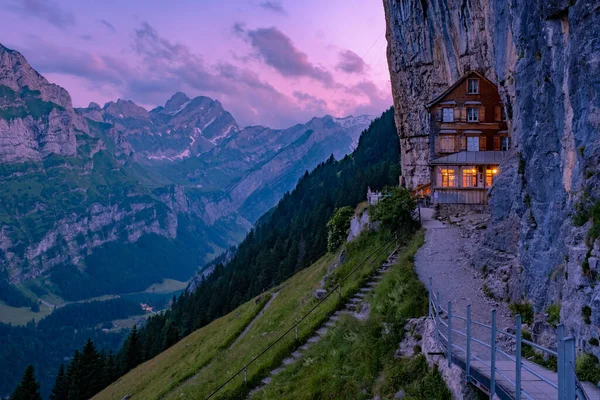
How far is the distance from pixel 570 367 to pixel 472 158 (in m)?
44.1

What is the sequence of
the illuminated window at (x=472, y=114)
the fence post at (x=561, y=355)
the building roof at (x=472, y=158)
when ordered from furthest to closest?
the illuminated window at (x=472, y=114), the building roof at (x=472, y=158), the fence post at (x=561, y=355)

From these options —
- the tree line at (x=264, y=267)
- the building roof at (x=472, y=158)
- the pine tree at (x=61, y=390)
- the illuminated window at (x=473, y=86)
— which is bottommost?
the pine tree at (x=61, y=390)

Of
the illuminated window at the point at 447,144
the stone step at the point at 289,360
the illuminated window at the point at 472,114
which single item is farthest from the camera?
the illuminated window at the point at 447,144

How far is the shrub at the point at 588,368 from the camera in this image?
12555 mm

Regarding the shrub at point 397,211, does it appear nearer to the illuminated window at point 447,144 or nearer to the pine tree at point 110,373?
the illuminated window at point 447,144

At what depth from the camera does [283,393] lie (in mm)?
22344

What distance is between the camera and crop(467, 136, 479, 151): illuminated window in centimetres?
5119

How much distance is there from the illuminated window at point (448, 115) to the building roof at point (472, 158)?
447cm

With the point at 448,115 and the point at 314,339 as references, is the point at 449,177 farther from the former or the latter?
the point at 314,339

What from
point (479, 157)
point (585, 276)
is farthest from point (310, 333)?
point (479, 157)

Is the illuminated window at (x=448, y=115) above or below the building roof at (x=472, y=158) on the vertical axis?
above

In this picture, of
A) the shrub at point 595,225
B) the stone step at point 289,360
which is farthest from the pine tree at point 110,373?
the shrub at point 595,225

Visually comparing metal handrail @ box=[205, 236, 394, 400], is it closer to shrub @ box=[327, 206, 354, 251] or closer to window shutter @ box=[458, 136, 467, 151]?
shrub @ box=[327, 206, 354, 251]

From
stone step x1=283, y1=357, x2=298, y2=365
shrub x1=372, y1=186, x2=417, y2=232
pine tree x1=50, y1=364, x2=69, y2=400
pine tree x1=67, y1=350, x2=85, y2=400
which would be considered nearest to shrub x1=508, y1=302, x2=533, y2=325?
stone step x1=283, y1=357, x2=298, y2=365
